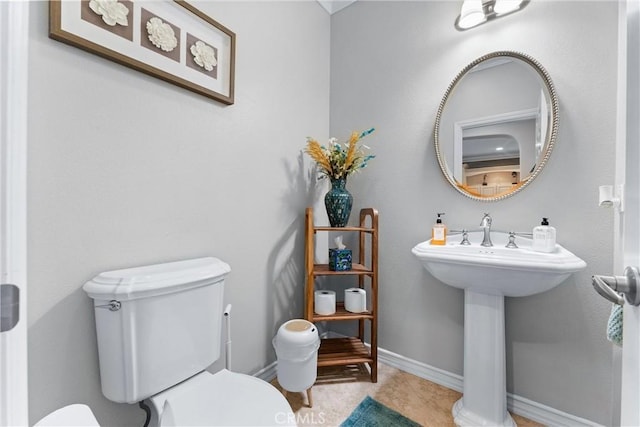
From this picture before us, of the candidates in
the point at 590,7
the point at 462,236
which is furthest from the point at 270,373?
the point at 590,7

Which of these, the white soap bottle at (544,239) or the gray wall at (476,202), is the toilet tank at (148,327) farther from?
the white soap bottle at (544,239)

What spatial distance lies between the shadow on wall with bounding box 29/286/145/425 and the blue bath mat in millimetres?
965

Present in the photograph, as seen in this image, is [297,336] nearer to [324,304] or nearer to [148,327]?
[324,304]

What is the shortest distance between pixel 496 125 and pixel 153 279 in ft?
5.60

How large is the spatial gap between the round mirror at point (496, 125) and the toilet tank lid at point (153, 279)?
4.35 feet

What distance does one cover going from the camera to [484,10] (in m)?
1.39

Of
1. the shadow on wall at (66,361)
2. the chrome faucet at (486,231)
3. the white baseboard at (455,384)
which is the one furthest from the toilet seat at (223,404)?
the chrome faucet at (486,231)

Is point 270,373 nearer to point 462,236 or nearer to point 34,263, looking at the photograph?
point 34,263

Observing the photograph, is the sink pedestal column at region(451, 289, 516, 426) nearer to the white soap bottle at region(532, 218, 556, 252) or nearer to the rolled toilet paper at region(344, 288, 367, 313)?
the white soap bottle at region(532, 218, 556, 252)

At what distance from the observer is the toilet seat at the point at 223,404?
778 millimetres

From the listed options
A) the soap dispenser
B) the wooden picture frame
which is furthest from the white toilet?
the soap dispenser

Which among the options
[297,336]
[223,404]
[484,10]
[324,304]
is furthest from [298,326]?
[484,10]

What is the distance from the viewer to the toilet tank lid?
2.71ft

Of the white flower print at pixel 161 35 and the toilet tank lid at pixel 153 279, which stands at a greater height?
the white flower print at pixel 161 35
